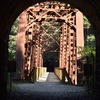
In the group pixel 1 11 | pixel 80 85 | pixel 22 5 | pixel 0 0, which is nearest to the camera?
pixel 0 0

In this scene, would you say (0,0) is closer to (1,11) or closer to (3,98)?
(1,11)

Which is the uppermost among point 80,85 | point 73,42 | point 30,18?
point 30,18

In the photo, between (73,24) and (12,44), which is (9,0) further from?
(12,44)

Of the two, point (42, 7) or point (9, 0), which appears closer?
point (9, 0)

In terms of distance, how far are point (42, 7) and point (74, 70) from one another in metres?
5.05

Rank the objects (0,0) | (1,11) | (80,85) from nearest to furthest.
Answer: (0,0), (1,11), (80,85)

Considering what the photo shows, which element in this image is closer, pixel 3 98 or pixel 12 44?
pixel 3 98

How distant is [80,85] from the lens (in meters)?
21.3

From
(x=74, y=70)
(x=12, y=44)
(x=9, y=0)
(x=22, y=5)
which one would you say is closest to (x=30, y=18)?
(x=74, y=70)

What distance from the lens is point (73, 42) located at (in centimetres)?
2309

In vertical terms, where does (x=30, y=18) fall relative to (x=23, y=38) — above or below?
above

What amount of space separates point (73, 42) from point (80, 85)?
333 cm

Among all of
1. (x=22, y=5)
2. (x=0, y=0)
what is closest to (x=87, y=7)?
(x=22, y=5)

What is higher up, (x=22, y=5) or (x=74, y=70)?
(x=22, y=5)
